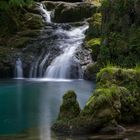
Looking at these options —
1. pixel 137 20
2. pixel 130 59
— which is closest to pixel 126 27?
pixel 137 20

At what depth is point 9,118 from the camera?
16.0 m

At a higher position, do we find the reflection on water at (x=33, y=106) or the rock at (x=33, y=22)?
the rock at (x=33, y=22)

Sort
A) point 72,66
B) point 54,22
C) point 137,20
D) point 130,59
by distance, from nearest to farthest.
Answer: point 130,59 < point 137,20 < point 72,66 < point 54,22

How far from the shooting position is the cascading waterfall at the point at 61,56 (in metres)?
30.9

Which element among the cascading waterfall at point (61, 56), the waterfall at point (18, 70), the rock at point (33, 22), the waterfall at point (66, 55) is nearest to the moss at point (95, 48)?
the cascading waterfall at point (61, 56)

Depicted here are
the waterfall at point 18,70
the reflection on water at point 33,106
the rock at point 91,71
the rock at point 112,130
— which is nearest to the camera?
the rock at point 112,130

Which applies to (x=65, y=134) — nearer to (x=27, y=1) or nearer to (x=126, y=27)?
(x=126, y=27)

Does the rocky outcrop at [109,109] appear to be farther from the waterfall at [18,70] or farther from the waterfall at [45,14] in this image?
the waterfall at [45,14]

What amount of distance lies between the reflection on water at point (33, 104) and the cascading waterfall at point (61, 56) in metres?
1.80

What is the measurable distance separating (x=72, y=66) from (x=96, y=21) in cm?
563

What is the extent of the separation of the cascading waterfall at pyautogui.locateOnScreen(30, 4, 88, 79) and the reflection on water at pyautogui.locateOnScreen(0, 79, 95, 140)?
1.80 meters

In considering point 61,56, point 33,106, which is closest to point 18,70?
point 61,56

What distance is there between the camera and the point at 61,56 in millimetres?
32812

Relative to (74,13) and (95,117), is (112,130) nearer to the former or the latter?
(95,117)
